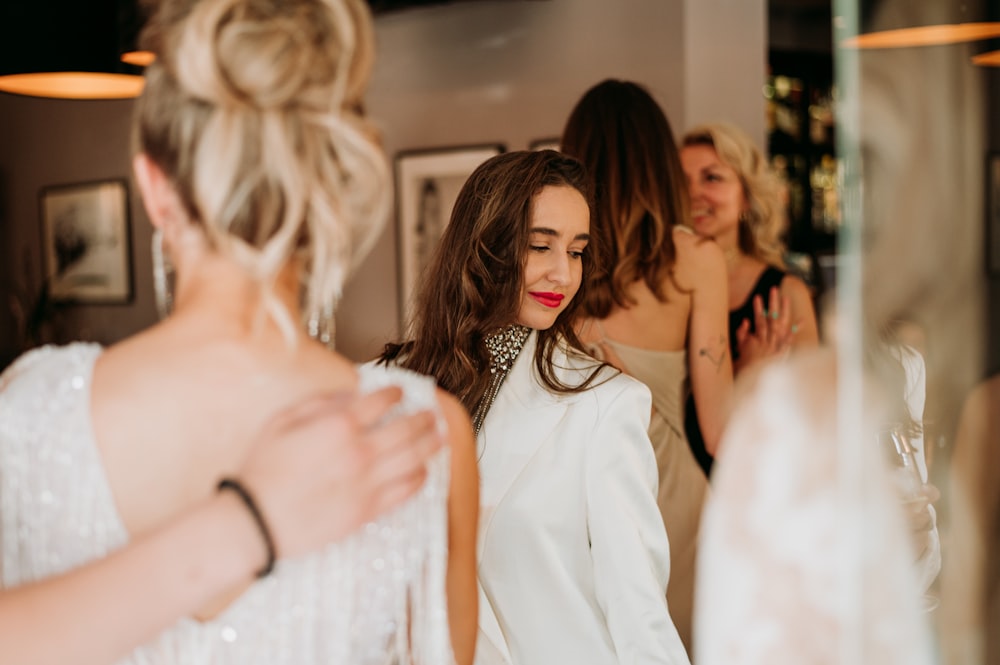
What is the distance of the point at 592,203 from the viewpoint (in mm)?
1850

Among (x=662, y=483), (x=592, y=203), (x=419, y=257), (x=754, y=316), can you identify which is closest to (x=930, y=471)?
(x=592, y=203)

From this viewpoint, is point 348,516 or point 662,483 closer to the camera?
point 348,516

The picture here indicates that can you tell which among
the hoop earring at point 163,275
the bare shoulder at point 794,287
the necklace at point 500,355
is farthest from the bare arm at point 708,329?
the hoop earring at point 163,275

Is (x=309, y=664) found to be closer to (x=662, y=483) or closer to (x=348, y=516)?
(x=348, y=516)

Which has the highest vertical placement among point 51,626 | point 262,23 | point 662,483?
point 262,23

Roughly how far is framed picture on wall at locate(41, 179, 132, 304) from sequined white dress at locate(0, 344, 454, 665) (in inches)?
148

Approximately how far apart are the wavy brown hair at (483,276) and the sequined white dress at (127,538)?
2.37 feet

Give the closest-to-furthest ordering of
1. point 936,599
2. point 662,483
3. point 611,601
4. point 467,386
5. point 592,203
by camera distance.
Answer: point 936,599 → point 611,601 → point 467,386 → point 592,203 → point 662,483

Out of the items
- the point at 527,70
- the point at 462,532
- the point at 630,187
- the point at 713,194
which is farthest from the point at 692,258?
the point at 527,70

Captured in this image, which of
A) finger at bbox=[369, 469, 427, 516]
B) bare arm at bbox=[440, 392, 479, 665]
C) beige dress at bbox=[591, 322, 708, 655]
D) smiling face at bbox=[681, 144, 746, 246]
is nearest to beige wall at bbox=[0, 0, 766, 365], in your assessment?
smiling face at bbox=[681, 144, 746, 246]

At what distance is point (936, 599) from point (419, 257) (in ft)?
11.0

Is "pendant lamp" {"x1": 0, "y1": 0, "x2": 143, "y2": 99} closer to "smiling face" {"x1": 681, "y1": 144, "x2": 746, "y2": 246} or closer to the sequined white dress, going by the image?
the sequined white dress

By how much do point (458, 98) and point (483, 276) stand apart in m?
2.54

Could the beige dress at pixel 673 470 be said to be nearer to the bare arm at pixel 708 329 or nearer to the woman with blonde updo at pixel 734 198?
the bare arm at pixel 708 329
